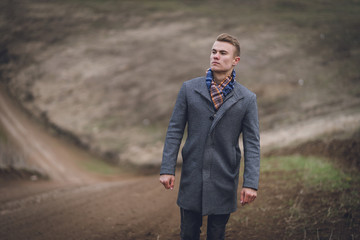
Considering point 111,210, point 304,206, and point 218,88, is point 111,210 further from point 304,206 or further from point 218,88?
point 218,88

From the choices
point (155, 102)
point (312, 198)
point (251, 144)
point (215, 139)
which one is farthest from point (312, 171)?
point (155, 102)

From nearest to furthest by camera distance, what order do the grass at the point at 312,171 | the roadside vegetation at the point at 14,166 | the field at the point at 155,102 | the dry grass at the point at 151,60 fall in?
the field at the point at 155,102, the grass at the point at 312,171, the roadside vegetation at the point at 14,166, the dry grass at the point at 151,60

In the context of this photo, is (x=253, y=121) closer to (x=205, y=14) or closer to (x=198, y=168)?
(x=198, y=168)

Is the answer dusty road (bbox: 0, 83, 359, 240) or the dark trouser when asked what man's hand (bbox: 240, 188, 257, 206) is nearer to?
the dark trouser

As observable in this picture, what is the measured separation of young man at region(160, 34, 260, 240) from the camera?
102 inches

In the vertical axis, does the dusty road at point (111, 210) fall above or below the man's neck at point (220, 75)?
below

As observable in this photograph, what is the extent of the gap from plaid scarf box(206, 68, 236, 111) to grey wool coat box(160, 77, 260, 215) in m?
0.03

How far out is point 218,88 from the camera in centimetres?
263

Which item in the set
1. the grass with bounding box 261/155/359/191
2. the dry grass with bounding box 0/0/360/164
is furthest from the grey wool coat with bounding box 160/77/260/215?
the dry grass with bounding box 0/0/360/164

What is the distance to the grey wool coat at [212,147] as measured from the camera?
2596mm

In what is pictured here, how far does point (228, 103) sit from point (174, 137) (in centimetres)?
47

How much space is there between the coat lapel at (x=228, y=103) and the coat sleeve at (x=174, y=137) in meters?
0.25

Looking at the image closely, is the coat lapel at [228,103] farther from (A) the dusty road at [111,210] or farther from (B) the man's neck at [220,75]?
(A) the dusty road at [111,210]

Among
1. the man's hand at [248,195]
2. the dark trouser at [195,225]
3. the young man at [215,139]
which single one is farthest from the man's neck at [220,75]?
the dark trouser at [195,225]
